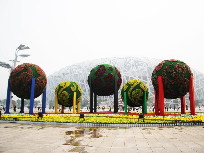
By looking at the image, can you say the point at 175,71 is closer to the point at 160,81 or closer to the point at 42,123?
the point at 160,81

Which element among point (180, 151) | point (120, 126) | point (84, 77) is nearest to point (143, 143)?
point (180, 151)

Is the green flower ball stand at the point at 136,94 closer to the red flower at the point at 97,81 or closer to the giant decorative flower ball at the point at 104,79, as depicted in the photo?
the giant decorative flower ball at the point at 104,79

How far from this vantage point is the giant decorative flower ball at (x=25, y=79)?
19969mm

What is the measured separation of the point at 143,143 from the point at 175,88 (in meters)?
12.4

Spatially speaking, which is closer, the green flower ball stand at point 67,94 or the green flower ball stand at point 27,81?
the green flower ball stand at point 27,81

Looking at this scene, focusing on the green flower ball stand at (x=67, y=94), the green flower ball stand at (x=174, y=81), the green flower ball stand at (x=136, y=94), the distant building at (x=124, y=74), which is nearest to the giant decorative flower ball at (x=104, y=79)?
the green flower ball stand at (x=136, y=94)

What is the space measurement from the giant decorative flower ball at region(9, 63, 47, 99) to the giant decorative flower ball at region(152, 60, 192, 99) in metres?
12.2

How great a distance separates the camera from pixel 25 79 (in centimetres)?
1988

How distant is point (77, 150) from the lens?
5965mm

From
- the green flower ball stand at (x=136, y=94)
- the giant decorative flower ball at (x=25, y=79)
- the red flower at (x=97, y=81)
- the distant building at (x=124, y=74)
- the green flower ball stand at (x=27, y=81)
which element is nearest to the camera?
the green flower ball stand at (x=27, y=81)

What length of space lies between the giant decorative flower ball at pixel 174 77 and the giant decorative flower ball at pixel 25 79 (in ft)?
40.1

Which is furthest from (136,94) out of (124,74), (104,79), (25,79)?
(124,74)

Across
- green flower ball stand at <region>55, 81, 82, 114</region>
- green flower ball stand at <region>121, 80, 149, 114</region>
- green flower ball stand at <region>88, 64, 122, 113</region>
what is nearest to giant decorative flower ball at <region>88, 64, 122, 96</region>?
green flower ball stand at <region>88, 64, 122, 113</region>

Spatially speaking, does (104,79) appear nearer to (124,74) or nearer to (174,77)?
(174,77)
